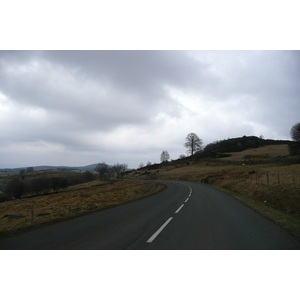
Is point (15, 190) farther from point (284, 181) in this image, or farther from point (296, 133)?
point (296, 133)

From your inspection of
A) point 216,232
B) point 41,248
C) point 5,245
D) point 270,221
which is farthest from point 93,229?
point 270,221

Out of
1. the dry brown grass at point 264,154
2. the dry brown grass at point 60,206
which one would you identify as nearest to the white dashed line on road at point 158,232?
the dry brown grass at point 60,206

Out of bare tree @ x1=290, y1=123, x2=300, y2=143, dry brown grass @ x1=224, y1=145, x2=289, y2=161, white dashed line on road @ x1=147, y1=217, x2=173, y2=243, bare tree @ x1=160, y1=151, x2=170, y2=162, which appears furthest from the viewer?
bare tree @ x1=160, y1=151, x2=170, y2=162

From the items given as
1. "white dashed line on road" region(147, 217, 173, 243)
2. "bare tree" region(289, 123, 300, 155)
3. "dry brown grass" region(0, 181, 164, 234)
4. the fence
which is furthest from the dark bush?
"bare tree" region(289, 123, 300, 155)

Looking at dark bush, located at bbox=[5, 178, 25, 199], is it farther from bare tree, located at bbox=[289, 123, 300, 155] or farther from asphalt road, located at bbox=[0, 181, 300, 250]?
bare tree, located at bbox=[289, 123, 300, 155]

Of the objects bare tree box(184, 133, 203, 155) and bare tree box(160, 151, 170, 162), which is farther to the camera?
bare tree box(160, 151, 170, 162)

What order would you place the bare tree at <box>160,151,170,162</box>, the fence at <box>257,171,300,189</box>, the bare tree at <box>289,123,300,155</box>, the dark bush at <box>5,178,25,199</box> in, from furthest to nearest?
the bare tree at <box>160,151,170,162</box> < the bare tree at <box>289,123,300,155</box> < the dark bush at <box>5,178,25,199</box> < the fence at <box>257,171,300,189</box>

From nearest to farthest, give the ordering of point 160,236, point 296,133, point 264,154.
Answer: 1. point 160,236
2. point 296,133
3. point 264,154

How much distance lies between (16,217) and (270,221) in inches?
752

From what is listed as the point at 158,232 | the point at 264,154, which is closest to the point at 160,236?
the point at 158,232

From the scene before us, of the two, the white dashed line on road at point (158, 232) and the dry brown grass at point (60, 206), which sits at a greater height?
the white dashed line on road at point (158, 232)

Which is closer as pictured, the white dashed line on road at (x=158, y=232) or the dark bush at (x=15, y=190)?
the white dashed line on road at (x=158, y=232)

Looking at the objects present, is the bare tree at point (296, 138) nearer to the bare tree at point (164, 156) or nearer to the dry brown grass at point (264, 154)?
the dry brown grass at point (264, 154)

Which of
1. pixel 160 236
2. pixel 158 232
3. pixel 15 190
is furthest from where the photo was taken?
pixel 15 190
